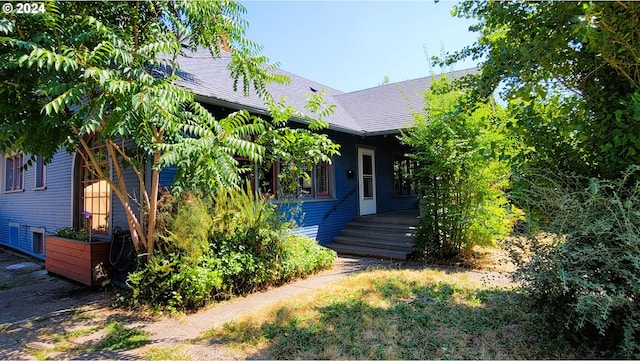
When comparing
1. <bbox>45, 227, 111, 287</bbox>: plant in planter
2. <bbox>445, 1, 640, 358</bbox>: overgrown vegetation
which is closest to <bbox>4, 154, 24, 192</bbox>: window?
<bbox>45, 227, 111, 287</bbox>: plant in planter

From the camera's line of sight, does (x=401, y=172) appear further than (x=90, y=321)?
Yes

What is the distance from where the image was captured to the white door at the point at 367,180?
418 inches

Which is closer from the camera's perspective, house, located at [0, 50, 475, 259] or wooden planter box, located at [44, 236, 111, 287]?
wooden planter box, located at [44, 236, 111, 287]

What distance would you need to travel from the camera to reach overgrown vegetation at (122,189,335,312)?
15.6 feet

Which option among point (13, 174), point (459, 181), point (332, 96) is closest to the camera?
point (459, 181)

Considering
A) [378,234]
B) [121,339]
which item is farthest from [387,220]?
[121,339]

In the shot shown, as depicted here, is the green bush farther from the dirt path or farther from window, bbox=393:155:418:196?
window, bbox=393:155:418:196

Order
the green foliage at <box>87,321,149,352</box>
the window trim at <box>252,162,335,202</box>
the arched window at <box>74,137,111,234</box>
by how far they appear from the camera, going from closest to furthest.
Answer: the green foliage at <box>87,321,149,352</box> → the arched window at <box>74,137,111,234</box> → the window trim at <box>252,162,335,202</box>

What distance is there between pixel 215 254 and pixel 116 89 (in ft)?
9.35

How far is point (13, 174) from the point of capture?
34.8 feet

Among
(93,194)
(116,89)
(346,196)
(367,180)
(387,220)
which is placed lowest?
(387,220)

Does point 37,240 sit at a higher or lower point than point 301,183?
lower

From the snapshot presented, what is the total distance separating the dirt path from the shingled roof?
3540mm

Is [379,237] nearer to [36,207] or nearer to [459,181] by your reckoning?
[459,181]
